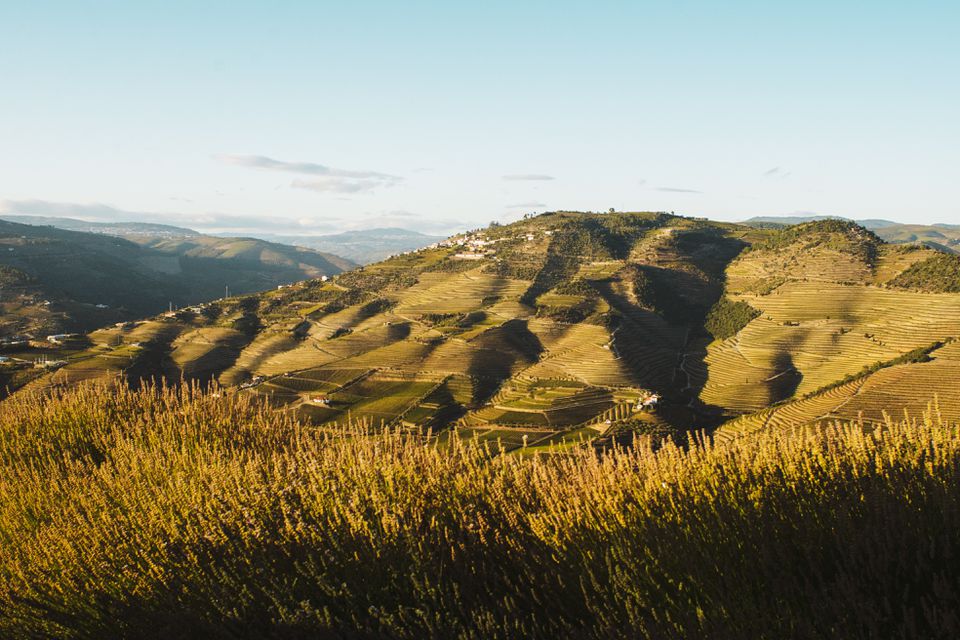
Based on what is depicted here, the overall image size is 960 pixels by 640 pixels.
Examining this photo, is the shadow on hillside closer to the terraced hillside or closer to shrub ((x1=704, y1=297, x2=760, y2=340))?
the terraced hillside

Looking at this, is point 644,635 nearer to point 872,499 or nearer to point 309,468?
point 872,499

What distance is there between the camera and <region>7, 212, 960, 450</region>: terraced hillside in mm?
85125

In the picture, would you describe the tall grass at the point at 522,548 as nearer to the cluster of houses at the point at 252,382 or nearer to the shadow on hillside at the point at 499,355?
the shadow on hillside at the point at 499,355

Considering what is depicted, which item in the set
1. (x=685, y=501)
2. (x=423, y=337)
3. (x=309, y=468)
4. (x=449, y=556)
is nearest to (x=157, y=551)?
(x=309, y=468)

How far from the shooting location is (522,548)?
7336mm

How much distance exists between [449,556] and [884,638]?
15.2 feet

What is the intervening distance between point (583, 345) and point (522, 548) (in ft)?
363

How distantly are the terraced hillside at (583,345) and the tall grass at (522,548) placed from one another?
169 feet

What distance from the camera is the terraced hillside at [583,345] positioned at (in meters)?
85.1

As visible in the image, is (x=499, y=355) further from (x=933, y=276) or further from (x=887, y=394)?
(x=933, y=276)

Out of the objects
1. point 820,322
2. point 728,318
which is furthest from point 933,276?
point 728,318

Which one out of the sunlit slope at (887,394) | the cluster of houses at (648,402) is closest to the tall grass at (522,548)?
the sunlit slope at (887,394)

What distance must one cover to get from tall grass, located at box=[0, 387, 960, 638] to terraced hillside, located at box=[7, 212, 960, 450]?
51.6 metres

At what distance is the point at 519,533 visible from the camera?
7727 mm
